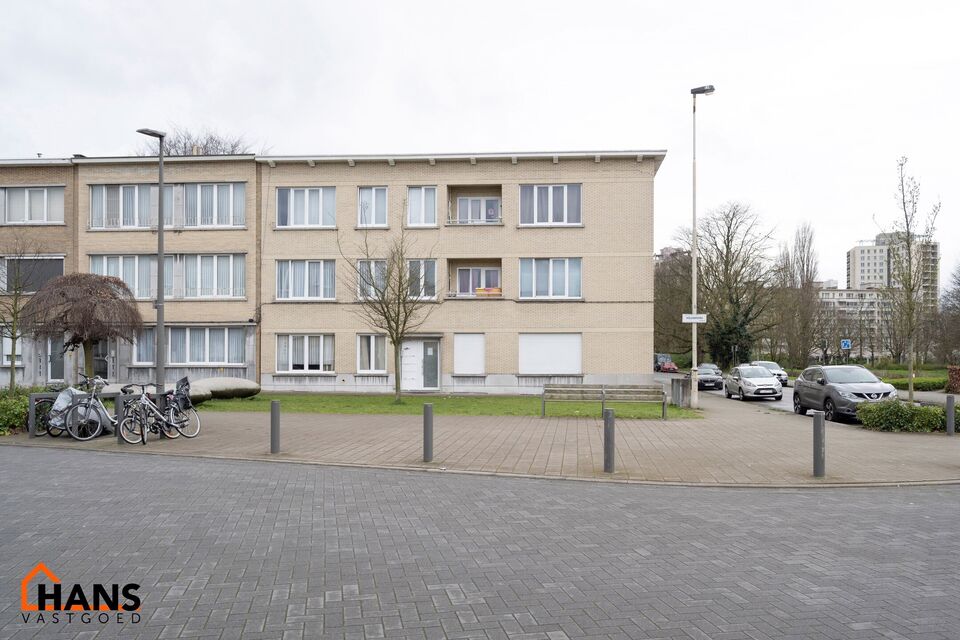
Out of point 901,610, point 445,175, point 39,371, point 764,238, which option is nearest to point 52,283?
point 39,371

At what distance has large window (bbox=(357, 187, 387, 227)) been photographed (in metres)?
31.8

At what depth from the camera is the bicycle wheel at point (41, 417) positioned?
14742mm

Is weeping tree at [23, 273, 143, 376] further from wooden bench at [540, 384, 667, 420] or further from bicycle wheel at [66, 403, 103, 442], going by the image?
wooden bench at [540, 384, 667, 420]

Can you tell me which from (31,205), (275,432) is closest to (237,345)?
(31,205)

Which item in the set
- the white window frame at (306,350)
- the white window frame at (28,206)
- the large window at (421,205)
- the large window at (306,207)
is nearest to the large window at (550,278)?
the large window at (421,205)

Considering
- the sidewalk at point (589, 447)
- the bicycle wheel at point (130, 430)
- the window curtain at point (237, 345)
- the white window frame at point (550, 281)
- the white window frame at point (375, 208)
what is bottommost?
the sidewalk at point (589, 447)

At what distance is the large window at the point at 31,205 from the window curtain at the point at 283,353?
1186cm

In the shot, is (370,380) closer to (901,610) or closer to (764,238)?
(901,610)

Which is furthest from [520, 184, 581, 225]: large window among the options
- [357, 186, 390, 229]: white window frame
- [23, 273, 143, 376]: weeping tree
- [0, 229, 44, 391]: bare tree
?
[0, 229, 44, 391]: bare tree

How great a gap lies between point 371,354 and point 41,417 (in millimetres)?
17576

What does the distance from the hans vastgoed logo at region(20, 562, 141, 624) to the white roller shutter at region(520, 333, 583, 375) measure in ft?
85.9

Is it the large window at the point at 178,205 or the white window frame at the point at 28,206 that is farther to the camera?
the white window frame at the point at 28,206

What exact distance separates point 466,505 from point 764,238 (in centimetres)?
5010

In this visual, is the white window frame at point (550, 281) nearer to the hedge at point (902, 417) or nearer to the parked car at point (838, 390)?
the parked car at point (838, 390)
